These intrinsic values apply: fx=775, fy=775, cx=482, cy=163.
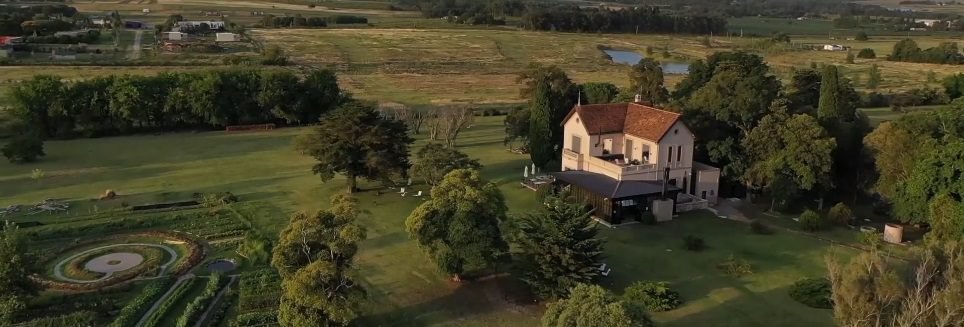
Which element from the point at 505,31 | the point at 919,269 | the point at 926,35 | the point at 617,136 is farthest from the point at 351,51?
the point at 926,35

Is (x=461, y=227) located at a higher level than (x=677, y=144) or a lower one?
lower

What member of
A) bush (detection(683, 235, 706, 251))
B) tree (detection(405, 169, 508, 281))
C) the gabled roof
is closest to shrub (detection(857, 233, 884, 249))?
bush (detection(683, 235, 706, 251))

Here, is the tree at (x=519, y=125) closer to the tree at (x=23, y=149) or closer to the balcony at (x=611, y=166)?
the balcony at (x=611, y=166)

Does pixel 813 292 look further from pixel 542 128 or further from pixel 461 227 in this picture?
pixel 542 128

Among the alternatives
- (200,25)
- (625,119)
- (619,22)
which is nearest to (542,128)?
(625,119)

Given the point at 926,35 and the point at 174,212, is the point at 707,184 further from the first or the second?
the point at 926,35

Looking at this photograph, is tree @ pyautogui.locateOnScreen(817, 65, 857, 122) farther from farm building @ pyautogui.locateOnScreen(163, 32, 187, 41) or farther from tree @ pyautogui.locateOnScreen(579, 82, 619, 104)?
farm building @ pyautogui.locateOnScreen(163, 32, 187, 41)

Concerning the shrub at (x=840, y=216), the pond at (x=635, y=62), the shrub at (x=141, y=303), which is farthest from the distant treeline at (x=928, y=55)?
the shrub at (x=141, y=303)
